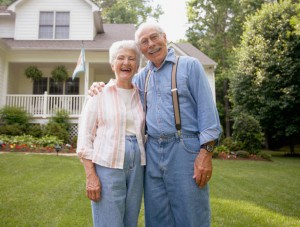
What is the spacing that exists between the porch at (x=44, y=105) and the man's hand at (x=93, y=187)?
40.3 feet

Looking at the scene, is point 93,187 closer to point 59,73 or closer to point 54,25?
point 59,73

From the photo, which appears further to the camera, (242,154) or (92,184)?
(242,154)

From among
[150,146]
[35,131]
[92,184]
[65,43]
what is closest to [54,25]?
[65,43]

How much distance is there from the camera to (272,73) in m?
16.6

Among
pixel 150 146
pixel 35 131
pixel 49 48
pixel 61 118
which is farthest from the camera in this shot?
pixel 49 48

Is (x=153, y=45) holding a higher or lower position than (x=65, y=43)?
lower

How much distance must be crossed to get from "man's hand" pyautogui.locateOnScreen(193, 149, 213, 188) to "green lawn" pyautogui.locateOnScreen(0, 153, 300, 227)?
2.18 m

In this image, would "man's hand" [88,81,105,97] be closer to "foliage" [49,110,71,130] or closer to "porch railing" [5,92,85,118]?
"foliage" [49,110,71,130]

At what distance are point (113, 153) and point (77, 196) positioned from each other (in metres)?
Answer: 3.44

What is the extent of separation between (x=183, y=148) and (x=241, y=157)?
1133cm

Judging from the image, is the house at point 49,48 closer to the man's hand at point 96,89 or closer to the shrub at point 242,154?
the shrub at point 242,154

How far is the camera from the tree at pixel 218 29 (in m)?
27.9

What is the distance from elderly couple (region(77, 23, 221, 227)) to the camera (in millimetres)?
2150

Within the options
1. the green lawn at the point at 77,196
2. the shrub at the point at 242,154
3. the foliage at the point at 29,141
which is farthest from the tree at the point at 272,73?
the foliage at the point at 29,141
